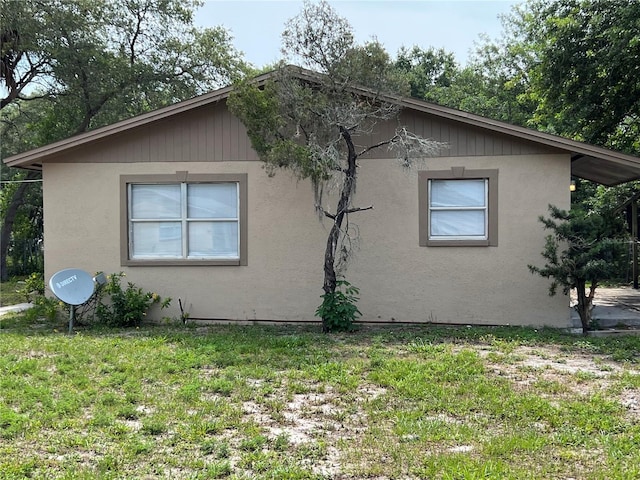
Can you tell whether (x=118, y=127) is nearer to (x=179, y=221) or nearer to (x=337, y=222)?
(x=179, y=221)

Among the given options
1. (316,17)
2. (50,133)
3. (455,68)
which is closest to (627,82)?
(316,17)

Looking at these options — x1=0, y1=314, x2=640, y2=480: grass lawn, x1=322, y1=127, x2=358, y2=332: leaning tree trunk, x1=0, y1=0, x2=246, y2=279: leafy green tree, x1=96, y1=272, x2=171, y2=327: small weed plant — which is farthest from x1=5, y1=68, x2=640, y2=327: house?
x1=0, y1=0, x2=246, y2=279: leafy green tree

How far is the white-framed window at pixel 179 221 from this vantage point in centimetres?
934

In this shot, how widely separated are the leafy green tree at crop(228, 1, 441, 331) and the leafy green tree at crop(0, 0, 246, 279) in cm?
Result: 1191

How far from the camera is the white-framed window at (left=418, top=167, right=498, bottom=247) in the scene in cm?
888

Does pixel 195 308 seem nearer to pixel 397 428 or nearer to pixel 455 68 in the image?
pixel 397 428

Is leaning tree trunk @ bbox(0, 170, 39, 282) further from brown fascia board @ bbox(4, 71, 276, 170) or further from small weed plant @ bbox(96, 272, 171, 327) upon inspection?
small weed plant @ bbox(96, 272, 171, 327)

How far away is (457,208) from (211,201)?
4.09 meters

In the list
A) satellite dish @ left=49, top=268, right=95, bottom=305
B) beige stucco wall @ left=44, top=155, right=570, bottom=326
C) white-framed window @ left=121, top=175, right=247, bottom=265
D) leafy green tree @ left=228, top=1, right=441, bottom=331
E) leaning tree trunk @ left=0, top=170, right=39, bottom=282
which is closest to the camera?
leafy green tree @ left=228, top=1, right=441, bottom=331

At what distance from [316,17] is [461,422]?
18.9ft

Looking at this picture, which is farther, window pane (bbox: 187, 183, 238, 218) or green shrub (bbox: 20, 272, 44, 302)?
green shrub (bbox: 20, 272, 44, 302)

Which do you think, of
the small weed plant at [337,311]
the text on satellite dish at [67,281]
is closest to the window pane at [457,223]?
the small weed plant at [337,311]

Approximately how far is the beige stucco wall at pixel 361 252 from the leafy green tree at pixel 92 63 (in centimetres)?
966

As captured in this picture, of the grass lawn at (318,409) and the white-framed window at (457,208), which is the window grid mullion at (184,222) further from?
the white-framed window at (457,208)
